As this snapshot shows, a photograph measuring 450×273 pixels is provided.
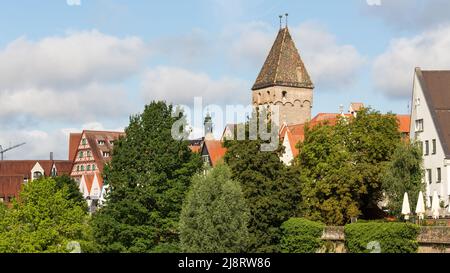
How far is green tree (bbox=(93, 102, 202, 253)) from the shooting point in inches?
2427

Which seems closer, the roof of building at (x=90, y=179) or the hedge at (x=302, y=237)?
the hedge at (x=302, y=237)

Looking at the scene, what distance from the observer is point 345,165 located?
2530 inches

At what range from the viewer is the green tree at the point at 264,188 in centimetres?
5684

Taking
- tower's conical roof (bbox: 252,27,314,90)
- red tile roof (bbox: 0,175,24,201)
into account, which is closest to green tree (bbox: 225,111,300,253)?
tower's conical roof (bbox: 252,27,314,90)

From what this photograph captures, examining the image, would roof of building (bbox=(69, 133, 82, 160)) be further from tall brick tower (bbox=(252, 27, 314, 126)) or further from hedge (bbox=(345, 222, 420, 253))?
hedge (bbox=(345, 222, 420, 253))

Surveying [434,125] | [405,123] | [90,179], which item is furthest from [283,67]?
[434,125]

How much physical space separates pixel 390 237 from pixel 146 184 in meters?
20.0

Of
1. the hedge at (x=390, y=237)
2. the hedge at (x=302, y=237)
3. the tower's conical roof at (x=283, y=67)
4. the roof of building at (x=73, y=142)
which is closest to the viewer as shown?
the hedge at (x=390, y=237)

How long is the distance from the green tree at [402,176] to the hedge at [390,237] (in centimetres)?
1101

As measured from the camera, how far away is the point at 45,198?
220ft

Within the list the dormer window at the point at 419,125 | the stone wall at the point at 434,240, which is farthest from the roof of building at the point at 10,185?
the stone wall at the point at 434,240

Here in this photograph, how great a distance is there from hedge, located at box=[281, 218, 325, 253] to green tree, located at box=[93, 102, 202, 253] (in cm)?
740

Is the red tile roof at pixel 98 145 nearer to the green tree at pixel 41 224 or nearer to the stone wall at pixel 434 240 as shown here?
the green tree at pixel 41 224

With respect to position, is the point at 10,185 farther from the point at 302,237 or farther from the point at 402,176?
the point at 302,237
